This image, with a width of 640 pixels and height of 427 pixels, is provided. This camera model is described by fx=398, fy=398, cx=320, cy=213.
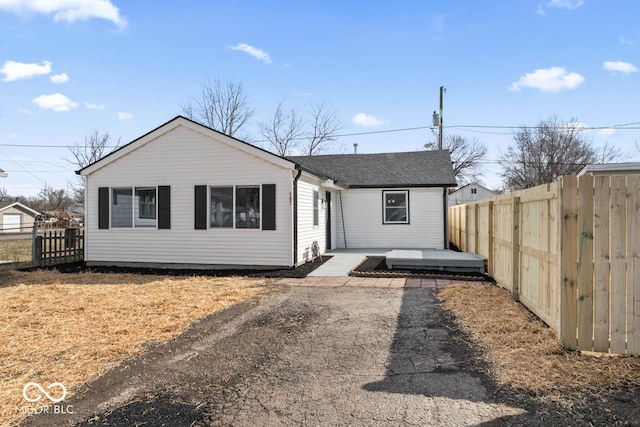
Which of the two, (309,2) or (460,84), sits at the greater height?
(460,84)

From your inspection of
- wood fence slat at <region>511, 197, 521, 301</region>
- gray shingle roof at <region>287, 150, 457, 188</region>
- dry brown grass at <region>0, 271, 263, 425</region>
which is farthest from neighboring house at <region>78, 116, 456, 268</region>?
wood fence slat at <region>511, 197, 521, 301</region>

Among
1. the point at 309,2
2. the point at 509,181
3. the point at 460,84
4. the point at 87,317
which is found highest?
the point at 460,84

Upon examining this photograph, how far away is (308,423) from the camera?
262 cm

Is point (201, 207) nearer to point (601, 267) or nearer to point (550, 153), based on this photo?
point (601, 267)

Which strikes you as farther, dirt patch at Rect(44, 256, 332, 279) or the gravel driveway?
dirt patch at Rect(44, 256, 332, 279)

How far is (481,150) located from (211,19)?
38909 millimetres

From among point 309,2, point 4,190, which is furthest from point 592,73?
point 4,190

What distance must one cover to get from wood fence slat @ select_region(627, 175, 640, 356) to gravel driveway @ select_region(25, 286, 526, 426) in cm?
145

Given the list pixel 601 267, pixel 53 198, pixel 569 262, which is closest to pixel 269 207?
pixel 569 262

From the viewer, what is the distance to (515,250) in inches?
241

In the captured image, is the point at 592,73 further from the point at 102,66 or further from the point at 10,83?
the point at 10,83

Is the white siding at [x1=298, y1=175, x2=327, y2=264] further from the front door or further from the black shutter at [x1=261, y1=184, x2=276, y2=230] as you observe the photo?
the front door

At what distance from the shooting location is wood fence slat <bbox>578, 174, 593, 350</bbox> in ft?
12.1

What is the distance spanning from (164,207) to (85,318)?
19.0 ft
